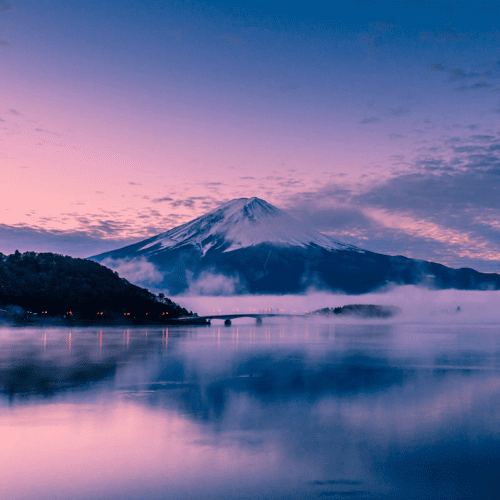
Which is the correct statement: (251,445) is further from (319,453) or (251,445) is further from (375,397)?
(375,397)

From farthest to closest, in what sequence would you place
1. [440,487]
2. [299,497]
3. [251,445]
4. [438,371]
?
[438,371] < [251,445] < [440,487] < [299,497]

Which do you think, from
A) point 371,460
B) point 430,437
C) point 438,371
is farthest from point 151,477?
point 438,371

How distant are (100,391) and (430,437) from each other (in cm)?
1920

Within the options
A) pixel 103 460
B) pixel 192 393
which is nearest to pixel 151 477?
pixel 103 460

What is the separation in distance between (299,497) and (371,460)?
171 inches

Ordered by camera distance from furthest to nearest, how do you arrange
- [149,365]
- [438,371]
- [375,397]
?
[149,365] < [438,371] < [375,397]

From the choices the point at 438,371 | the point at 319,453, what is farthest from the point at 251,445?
the point at 438,371

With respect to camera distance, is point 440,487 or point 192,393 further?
point 192,393

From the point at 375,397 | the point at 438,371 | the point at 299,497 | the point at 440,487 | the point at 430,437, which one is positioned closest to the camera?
the point at 299,497

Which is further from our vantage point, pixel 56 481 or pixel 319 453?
pixel 319 453

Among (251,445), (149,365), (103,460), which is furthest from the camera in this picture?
(149,365)

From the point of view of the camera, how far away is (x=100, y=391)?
32.1 m

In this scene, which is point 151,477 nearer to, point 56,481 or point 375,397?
point 56,481

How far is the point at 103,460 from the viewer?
16578 millimetres
